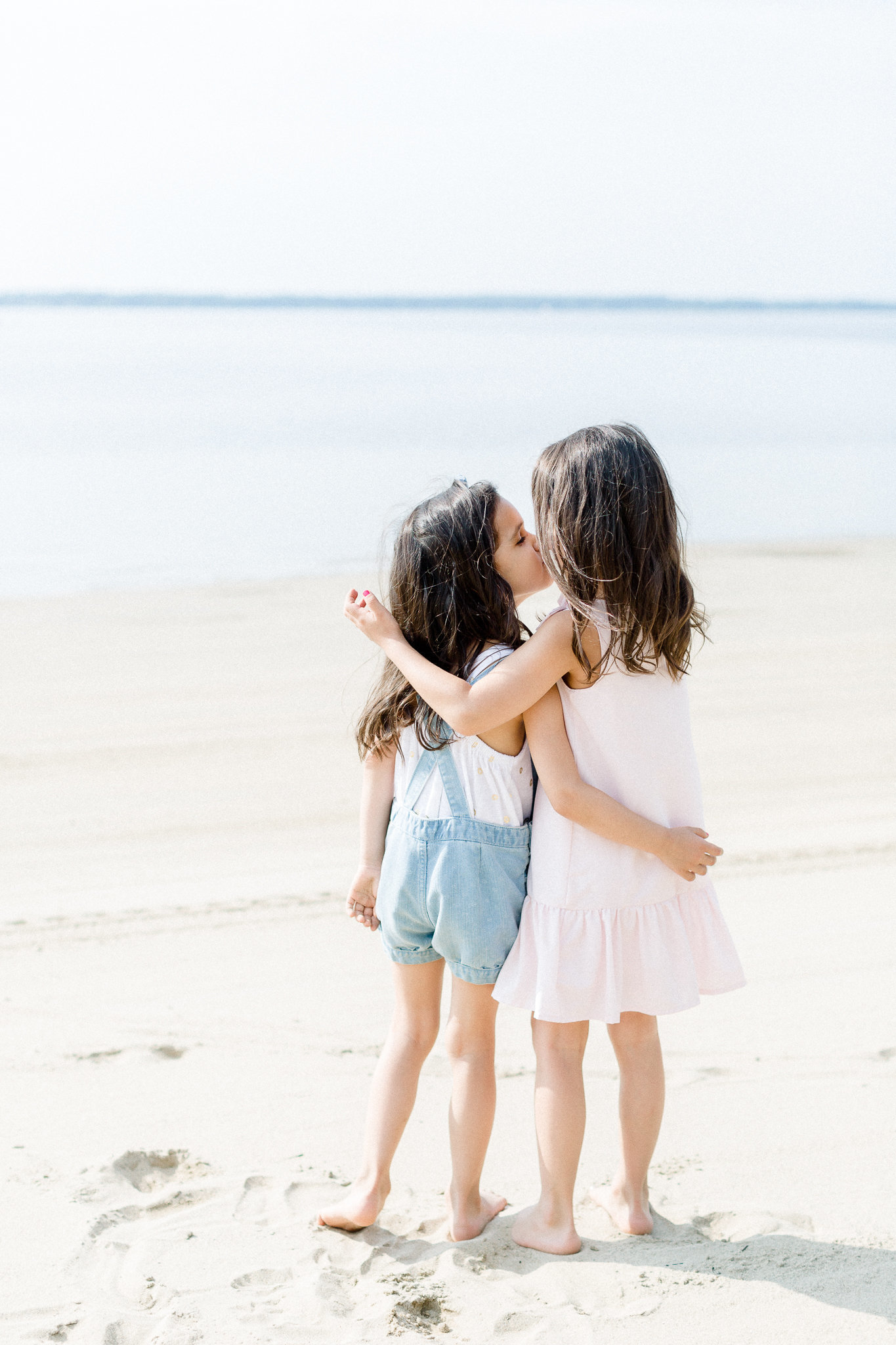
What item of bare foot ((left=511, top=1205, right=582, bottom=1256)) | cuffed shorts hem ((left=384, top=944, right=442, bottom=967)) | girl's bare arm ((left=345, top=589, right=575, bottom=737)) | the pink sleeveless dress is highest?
girl's bare arm ((left=345, top=589, right=575, bottom=737))

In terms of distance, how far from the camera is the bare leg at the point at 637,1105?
2.36m

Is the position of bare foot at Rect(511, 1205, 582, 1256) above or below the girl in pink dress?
below

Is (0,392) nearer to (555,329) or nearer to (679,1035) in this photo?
(679,1035)

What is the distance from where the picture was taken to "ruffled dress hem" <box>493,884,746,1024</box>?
88.7 inches

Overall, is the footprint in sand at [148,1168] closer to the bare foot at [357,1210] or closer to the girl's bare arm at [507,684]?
the bare foot at [357,1210]

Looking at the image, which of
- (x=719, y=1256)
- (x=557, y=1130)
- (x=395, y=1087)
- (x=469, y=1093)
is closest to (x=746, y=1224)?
(x=719, y=1256)

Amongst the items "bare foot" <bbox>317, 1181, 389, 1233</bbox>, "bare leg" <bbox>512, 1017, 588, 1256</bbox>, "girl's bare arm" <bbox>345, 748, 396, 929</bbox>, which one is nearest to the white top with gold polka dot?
"girl's bare arm" <bbox>345, 748, 396, 929</bbox>

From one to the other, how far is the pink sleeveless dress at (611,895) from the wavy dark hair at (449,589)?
0.21m

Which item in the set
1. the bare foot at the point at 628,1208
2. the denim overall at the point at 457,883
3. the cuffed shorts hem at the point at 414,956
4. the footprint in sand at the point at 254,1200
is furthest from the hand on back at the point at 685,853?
the footprint in sand at the point at 254,1200

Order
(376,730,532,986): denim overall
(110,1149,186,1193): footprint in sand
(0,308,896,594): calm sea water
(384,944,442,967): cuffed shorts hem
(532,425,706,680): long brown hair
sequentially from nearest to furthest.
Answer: (532,425,706,680): long brown hair, (376,730,532,986): denim overall, (384,944,442,967): cuffed shorts hem, (110,1149,186,1193): footprint in sand, (0,308,896,594): calm sea water

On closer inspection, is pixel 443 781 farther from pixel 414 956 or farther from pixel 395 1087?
pixel 395 1087

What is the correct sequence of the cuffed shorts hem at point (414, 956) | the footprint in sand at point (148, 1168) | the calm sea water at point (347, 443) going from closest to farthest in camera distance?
the cuffed shorts hem at point (414, 956), the footprint in sand at point (148, 1168), the calm sea water at point (347, 443)

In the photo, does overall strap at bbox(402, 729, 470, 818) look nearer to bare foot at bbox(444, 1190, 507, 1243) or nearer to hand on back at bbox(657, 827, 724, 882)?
hand on back at bbox(657, 827, 724, 882)

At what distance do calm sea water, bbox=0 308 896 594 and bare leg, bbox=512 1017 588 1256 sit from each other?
3.73 feet
